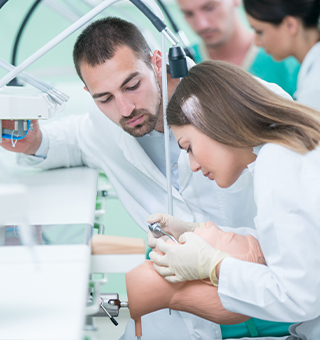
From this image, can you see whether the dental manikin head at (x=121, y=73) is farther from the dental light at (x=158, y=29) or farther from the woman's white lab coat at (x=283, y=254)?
the woman's white lab coat at (x=283, y=254)

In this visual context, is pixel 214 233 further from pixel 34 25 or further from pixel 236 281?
pixel 34 25

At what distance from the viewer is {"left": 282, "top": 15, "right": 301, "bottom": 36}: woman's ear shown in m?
1.84

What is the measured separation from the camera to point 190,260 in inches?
37.4

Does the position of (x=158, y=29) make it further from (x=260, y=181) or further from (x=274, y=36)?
(x=274, y=36)

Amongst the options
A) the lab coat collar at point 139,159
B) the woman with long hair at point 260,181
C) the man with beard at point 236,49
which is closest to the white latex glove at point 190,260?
the woman with long hair at point 260,181

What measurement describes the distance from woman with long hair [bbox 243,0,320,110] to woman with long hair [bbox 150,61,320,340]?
2.41ft

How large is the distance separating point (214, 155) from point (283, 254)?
12.3 inches

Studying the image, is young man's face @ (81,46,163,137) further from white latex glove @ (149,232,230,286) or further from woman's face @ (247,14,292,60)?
woman's face @ (247,14,292,60)

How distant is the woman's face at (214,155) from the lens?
1.07 m

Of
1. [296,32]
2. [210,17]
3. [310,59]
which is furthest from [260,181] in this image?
[210,17]

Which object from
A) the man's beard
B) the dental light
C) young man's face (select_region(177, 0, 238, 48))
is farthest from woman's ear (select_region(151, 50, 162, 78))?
young man's face (select_region(177, 0, 238, 48))

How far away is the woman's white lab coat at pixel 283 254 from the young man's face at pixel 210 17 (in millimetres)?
1239

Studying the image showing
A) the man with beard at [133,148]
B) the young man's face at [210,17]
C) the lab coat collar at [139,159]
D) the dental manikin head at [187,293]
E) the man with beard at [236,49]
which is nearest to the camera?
the dental manikin head at [187,293]

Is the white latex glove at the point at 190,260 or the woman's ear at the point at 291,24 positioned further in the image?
the woman's ear at the point at 291,24
